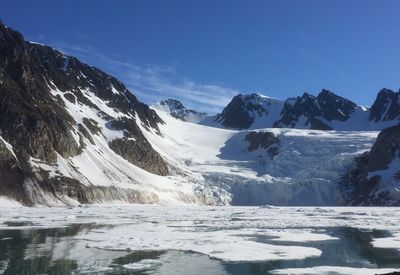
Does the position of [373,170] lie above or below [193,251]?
above

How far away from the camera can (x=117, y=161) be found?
140 meters

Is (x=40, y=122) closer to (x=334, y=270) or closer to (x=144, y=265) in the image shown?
(x=144, y=265)

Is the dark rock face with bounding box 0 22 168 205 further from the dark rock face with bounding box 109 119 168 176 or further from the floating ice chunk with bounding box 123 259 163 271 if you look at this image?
the floating ice chunk with bounding box 123 259 163 271

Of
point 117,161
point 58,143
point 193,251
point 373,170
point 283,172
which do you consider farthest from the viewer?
point 283,172

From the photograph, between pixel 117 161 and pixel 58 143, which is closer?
pixel 58 143

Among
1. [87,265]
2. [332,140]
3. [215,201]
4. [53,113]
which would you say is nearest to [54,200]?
[53,113]

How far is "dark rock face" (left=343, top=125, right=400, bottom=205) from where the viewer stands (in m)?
148

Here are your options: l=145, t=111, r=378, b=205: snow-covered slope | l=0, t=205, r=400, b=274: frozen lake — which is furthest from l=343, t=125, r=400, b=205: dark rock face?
l=0, t=205, r=400, b=274: frozen lake

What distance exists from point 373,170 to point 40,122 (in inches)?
3923

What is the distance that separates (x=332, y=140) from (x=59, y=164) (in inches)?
4400

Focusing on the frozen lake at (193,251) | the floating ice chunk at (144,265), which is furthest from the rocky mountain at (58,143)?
the floating ice chunk at (144,265)

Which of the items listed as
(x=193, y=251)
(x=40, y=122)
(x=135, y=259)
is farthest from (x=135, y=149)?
(x=135, y=259)

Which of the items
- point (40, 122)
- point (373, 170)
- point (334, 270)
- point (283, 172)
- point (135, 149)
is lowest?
point (334, 270)

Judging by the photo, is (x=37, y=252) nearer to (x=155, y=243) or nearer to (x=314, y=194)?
(x=155, y=243)
